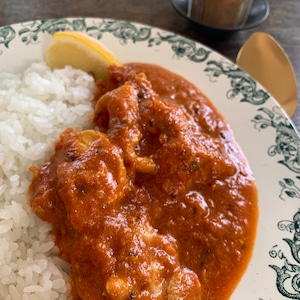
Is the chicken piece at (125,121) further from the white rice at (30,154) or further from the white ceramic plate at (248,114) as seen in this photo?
the white ceramic plate at (248,114)

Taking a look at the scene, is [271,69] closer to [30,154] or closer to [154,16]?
[154,16]

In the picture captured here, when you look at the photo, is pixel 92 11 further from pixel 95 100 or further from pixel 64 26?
pixel 95 100

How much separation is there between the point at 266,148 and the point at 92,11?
6.71 ft

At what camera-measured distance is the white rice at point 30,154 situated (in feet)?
7.72

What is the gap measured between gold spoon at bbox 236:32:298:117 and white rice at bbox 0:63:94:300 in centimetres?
126

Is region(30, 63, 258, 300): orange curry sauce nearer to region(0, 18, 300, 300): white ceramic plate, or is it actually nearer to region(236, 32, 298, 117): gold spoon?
region(0, 18, 300, 300): white ceramic plate

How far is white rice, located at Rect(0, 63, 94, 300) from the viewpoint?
235cm

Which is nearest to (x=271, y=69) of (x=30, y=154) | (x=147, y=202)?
(x=147, y=202)

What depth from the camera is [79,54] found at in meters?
3.21

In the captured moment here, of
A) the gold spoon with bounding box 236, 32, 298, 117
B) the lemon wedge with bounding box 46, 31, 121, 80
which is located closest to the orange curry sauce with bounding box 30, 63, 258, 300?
the lemon wedge with bounding box 46, 31, 121, 80

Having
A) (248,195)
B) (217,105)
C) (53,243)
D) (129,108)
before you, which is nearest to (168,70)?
(217,105)

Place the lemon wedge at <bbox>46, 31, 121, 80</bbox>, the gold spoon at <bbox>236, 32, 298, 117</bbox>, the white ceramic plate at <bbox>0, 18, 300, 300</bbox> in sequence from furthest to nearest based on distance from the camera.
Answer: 1. the gold spoon at <bbox>236, 32, 298, 117</bbox>
2. the lemon wedge at <bbox>46, 31, 121, 80</bbox>
3. the white ceramic plate at <bbox>0, 18, 300, 300</bbox>

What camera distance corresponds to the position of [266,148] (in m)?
3.03

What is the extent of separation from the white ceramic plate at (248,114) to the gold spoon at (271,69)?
274 millimetres
